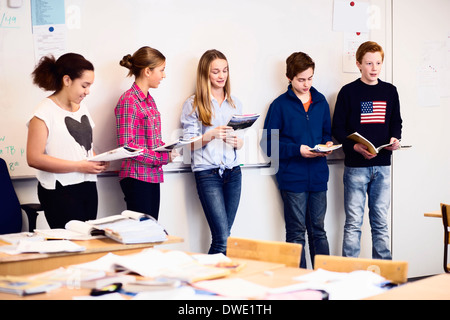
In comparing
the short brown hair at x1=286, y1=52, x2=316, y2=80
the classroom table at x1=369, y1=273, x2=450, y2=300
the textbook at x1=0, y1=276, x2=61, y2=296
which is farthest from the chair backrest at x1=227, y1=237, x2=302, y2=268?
the short brown hair at x1=286, y1=52, x2=316, y2=80

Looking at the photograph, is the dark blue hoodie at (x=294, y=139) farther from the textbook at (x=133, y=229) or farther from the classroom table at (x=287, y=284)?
the classroom table at (x=287, y=284)

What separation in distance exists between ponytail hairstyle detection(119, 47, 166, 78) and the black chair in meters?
1.00

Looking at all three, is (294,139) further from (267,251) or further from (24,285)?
(24,285)

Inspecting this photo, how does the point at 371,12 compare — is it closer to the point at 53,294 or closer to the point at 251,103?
the point at 251,103

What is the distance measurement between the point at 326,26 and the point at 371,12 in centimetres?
50

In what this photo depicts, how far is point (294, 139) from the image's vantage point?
4.44 metres

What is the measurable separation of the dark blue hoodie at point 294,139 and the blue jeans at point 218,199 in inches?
20.0

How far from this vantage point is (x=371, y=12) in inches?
195

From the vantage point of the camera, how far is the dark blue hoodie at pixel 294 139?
4.41 metres

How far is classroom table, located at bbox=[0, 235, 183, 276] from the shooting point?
84.0 inches

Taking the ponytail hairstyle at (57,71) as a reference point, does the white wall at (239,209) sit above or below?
below

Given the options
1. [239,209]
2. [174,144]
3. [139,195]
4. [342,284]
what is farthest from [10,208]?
[342,284]

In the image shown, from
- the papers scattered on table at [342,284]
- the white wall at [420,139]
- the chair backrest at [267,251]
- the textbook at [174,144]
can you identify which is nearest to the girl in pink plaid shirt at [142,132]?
the textbook at [174,144]

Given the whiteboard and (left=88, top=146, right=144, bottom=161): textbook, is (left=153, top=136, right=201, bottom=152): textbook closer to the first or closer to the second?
(left=88, top=146, right=144, bottom=161): textbook
